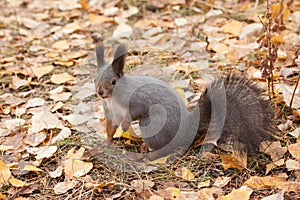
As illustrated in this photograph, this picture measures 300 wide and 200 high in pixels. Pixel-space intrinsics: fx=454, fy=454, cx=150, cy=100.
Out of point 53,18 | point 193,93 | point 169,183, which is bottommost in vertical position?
point 169,183

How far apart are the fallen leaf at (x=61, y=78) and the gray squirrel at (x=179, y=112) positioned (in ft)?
2.23

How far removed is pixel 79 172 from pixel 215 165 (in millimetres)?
564

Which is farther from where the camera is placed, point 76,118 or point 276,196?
point 76,118

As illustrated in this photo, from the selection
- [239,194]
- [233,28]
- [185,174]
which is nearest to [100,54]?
[185,174]

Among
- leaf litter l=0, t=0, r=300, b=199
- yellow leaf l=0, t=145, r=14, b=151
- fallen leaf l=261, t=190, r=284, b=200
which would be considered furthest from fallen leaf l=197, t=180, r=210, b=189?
yellow leaf l=0, t=145, r=14, b=151

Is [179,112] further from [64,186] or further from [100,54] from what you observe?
[64,186]

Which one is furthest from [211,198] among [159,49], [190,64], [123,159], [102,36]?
[102,36]

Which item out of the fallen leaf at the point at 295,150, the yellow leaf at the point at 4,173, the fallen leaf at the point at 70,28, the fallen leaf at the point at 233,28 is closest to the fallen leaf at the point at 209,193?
the fallen leaf at the point at 295,150

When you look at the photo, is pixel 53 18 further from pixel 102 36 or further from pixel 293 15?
pixel 293 15

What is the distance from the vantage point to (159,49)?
2906 mm

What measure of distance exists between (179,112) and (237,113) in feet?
0.87

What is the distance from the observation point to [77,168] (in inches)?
74.3

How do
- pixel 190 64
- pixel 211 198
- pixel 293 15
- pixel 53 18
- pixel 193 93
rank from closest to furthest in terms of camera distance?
pixel 211 198, pixel 193 93, pixel 190 64, pixel 293 15, pixel 53 18

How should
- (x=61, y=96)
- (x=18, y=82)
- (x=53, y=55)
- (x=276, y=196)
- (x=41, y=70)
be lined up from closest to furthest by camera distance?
(x=276, y=196)
(x=61, y=96)
(x=18, y=82)
(x=41, y=70)
(x=53, y=55)
